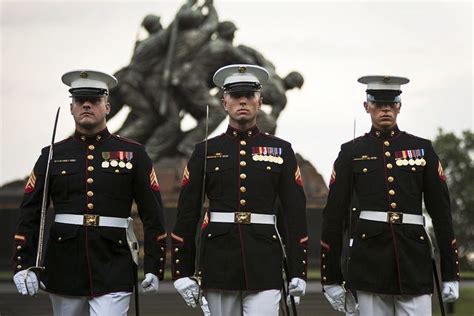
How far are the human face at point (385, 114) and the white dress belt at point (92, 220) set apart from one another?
200cm

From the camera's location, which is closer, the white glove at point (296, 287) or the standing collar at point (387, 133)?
the white glove at point (296, 287)

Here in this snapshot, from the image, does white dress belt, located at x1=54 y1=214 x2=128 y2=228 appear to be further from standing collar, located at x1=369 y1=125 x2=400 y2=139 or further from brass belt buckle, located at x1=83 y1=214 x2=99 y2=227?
standing collar, located at x1=369 y1=125 x2=400 y2=139

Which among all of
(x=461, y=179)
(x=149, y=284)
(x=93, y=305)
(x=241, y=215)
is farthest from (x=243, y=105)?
(x=461, y=179)

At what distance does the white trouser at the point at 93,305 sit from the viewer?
7.55 metres

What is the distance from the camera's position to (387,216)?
321 inches

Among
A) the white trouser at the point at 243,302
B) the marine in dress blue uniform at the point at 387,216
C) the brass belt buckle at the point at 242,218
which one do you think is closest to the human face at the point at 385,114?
the marine in dress blue uniform at the point at 387,216

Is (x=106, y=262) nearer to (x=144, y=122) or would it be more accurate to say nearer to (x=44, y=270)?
(x=44, y=270)

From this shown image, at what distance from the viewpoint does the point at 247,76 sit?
810cm

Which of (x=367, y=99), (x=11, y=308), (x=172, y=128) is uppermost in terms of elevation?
(x=172, y=128)

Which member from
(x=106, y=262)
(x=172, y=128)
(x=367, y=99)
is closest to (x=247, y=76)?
(x=367, y=99)

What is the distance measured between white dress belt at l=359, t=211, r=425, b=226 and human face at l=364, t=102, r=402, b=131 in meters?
0.65

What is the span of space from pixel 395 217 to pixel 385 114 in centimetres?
77

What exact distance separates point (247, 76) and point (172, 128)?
21.0m

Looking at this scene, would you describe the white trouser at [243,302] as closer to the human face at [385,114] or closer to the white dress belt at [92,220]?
the white dress belt at [92,220]
